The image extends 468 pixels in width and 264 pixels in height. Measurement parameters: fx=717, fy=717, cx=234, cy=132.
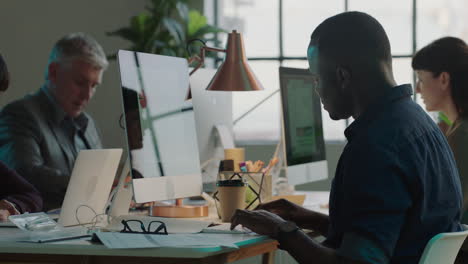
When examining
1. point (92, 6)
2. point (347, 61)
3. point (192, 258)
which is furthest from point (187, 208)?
point (92, 6)

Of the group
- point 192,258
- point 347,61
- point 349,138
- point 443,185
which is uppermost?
point 347,61

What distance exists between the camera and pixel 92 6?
760 centimetres

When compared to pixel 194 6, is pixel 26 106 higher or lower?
lower

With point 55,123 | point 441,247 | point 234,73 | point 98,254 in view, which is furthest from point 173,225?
point 55,123

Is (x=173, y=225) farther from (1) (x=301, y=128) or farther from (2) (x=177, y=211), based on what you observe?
(1) (x=301, y=128)

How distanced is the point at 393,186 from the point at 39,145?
2.34m

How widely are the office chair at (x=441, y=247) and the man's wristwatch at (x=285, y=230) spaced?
0.34 metres

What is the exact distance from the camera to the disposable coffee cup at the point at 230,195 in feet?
7.32

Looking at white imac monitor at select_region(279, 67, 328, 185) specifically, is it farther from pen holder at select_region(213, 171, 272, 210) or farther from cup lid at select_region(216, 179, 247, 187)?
cup lid at select_region(216, 179, 247, 187)

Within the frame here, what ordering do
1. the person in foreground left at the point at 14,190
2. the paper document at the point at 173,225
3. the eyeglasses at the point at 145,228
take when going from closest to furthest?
1. the eyeglasses at the point at 145,228
2. the paper document at the point at 173,225
3. the person in foreground left at the point at 14,190

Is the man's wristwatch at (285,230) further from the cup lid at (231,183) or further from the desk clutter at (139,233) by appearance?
the cup lid at (231,183)

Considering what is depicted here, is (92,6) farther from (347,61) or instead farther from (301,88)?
(347,61)

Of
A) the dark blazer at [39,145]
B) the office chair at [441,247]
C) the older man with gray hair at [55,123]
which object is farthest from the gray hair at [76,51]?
the office chair at [441,247]

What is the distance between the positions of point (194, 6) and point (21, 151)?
15.8 ft
